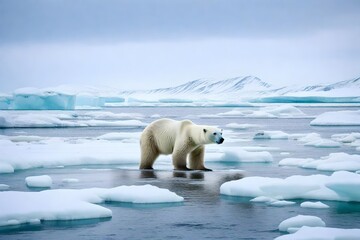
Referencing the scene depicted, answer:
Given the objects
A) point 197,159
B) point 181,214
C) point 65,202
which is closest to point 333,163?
point 197,159

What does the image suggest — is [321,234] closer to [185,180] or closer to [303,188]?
[303,188]

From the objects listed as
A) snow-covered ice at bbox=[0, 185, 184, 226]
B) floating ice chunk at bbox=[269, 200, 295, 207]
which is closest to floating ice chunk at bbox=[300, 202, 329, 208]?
floating ice chunk at bbox=[269, 200, 295, 207]

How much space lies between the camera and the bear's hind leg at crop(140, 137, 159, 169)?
11.6 metres

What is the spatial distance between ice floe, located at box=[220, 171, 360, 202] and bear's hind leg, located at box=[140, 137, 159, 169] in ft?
11.3

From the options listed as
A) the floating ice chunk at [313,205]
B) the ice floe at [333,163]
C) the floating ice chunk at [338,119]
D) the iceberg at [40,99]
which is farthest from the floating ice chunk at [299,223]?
the iceberg at [40,99]

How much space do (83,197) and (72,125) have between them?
26.0 m

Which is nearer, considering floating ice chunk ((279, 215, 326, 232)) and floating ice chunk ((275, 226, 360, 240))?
floating ice chunk ((275, 226, 360, 240))

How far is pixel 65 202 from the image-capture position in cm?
671

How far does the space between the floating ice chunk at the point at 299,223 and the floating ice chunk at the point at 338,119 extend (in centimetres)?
2937

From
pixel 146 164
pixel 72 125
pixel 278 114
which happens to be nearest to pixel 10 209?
pixel 146 164

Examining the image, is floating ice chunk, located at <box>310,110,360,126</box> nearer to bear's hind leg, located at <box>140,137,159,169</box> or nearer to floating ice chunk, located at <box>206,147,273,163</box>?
floating ice chunk, located at <box>206,147,273,163</box>

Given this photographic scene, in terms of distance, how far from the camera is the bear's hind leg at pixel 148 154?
1155 cm

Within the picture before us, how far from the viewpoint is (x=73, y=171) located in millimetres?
11094

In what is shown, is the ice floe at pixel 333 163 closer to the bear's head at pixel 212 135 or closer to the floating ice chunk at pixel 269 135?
the bear's head at pixel 212 135
